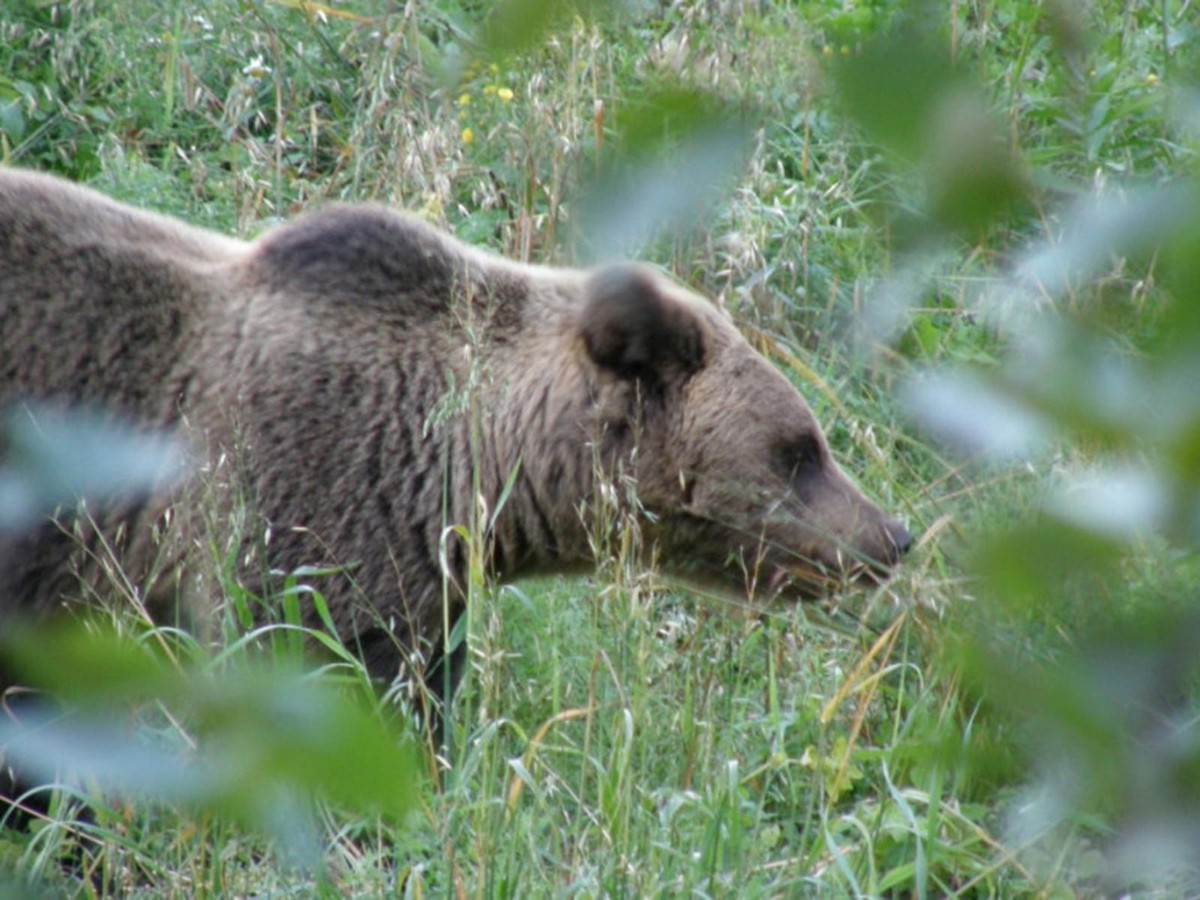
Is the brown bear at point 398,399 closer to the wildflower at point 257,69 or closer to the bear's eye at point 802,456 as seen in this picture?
the bear's eye at point 802,456

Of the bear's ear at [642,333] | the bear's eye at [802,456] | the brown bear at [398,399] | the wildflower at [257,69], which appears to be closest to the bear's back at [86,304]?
the brown bear at [398,399]

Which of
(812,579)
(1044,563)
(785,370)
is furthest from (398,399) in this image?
(1044,563)

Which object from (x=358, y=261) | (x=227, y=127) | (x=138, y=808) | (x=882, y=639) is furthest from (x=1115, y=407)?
(x=227, y=127)

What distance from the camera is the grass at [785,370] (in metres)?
1.02

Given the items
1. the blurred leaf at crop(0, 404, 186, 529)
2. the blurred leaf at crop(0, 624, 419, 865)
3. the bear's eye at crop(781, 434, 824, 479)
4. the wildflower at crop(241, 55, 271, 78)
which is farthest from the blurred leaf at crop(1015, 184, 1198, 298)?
the wildflower at crop(241, 55, 271, 78)

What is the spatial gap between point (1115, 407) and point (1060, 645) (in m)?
0.15

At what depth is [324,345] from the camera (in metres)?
4.58

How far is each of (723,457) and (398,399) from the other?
35.7 inches

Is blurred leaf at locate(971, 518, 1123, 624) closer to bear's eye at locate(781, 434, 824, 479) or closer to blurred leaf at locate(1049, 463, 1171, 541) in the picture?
blurred leaf at locate(1049, 463, 1171, 541)

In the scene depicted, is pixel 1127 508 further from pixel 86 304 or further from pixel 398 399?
pixel 86 304

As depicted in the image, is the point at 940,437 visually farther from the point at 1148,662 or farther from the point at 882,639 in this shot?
the point at 882,639

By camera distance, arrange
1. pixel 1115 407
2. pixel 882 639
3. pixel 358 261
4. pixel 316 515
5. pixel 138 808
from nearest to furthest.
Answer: pixel 1115 407 < pixel 138 808 < pixel 882 639 < pixel 316 515 < pixel 358 261

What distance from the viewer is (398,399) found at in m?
4.53

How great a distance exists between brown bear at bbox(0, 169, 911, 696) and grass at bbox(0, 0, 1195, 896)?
0.22m
